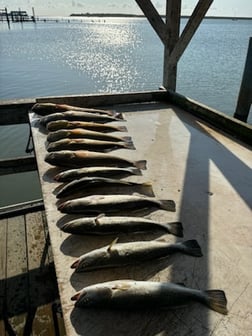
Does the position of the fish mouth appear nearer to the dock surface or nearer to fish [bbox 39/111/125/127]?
the dock surface

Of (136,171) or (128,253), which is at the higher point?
(128,253)

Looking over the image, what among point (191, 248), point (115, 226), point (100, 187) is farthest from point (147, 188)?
point (191, 248)

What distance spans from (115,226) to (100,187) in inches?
27.7

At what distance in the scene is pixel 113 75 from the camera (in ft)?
102

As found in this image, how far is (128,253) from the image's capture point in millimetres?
2145

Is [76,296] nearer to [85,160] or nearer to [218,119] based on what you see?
[85,160]

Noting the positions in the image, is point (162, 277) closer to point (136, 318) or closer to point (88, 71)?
point (136, 318)

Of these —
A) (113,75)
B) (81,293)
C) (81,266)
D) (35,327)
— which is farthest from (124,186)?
(113,75)

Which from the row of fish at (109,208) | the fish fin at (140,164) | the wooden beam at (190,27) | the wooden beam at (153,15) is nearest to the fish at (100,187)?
the row of fish at (109,208)

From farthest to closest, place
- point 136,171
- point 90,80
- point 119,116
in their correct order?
1. point 90,80
2. point 119,116
3. point 136,171

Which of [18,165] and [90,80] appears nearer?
[18,165]

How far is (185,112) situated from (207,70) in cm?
2669

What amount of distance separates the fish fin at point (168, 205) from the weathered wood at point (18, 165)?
2.92m

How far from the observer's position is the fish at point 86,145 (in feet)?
12.1
